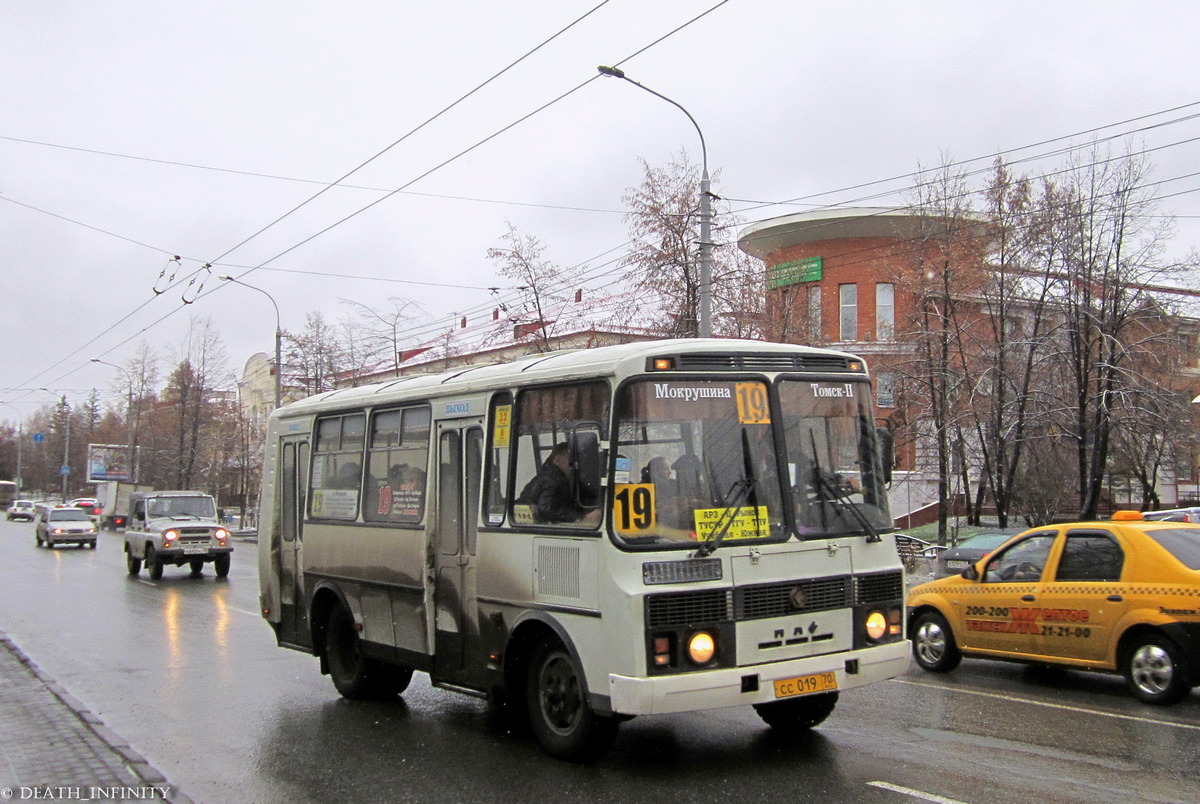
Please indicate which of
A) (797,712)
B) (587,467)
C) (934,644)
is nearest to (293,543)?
(587,467)

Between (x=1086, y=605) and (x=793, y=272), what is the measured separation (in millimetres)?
25087

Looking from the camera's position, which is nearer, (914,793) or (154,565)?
(914,793)

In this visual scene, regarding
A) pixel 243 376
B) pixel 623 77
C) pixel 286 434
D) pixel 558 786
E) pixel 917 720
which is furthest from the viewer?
pixel 243 376

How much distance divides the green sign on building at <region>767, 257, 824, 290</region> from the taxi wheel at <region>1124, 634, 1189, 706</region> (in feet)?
60.0

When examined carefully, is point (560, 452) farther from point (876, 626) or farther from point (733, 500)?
point (876, 626)

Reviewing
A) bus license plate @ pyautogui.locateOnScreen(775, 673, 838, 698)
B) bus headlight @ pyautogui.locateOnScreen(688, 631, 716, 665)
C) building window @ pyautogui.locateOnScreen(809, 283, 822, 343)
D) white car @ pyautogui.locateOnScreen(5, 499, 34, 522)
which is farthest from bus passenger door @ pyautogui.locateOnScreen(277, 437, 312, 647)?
white car @ pyautogui.locateOnScreen(5, 499, 34, 522)

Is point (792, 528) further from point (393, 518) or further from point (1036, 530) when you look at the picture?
point (1036, 530)

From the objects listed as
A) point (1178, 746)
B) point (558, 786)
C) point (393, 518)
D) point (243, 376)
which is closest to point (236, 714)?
point (393, 518)

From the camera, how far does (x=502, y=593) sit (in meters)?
7.71

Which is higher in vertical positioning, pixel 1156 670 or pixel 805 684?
pixel 805 684

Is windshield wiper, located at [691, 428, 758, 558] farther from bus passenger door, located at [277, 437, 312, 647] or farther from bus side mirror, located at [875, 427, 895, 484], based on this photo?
bus passenger door, located at [277, 437, 312, 647]

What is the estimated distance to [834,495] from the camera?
738 cm

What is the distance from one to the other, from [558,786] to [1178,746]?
4.33 m

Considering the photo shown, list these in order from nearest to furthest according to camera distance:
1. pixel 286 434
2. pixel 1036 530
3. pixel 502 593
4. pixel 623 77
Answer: pixel 502 593 → pixel 1036 530 → pixel 286 434 → pixel 623 77
